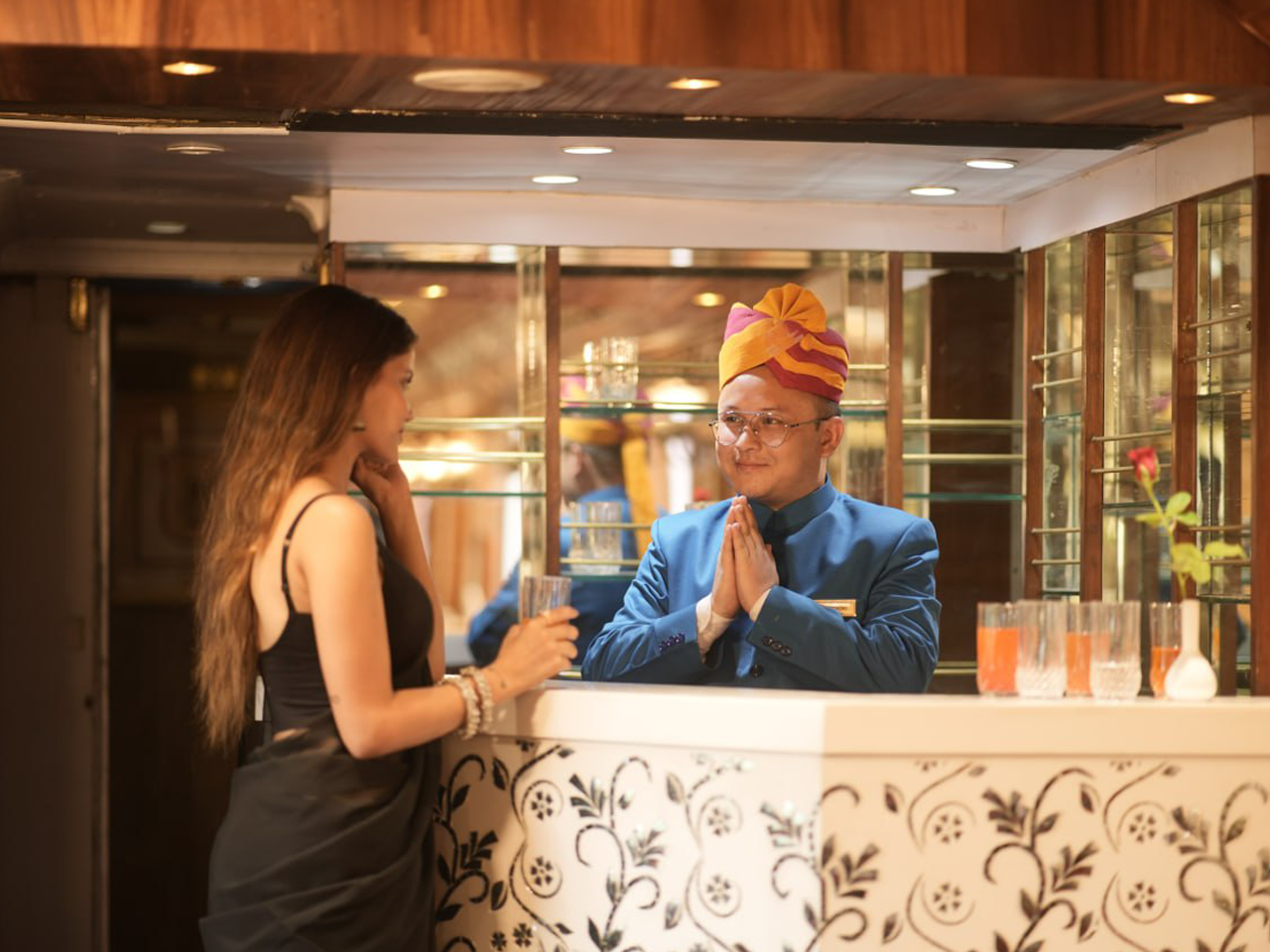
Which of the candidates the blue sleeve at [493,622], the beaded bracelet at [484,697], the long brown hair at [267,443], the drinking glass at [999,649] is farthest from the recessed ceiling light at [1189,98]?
the blue sleeve at [493,622]

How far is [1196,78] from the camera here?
113 inches

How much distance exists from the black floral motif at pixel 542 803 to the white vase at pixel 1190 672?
0.99 m

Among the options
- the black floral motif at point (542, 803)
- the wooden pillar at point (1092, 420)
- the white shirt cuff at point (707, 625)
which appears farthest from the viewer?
the wooden pillar at point (1092, 420)

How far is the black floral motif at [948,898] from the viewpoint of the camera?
242 cm

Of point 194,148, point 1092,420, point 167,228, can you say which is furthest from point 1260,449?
point 167,228

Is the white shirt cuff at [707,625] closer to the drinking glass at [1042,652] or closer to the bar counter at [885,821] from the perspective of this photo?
the bar counter at [885,821]

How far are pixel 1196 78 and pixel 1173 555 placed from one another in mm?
828

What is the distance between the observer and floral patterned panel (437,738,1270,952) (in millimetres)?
2391

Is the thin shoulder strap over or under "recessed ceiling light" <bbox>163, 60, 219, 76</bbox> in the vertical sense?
under

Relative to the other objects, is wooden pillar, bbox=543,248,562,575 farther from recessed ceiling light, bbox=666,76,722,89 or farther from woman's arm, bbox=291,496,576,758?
woman's arm, bbox=291,496,576,758

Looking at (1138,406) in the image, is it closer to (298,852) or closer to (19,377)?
(298,852)

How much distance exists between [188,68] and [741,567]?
128 cm

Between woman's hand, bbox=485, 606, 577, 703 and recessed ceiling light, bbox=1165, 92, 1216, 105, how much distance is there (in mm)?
1444

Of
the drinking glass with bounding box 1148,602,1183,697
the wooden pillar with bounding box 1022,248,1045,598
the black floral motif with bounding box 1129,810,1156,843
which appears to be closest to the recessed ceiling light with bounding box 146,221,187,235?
the wooden pillar with bounding box 1022,248,1045,598
